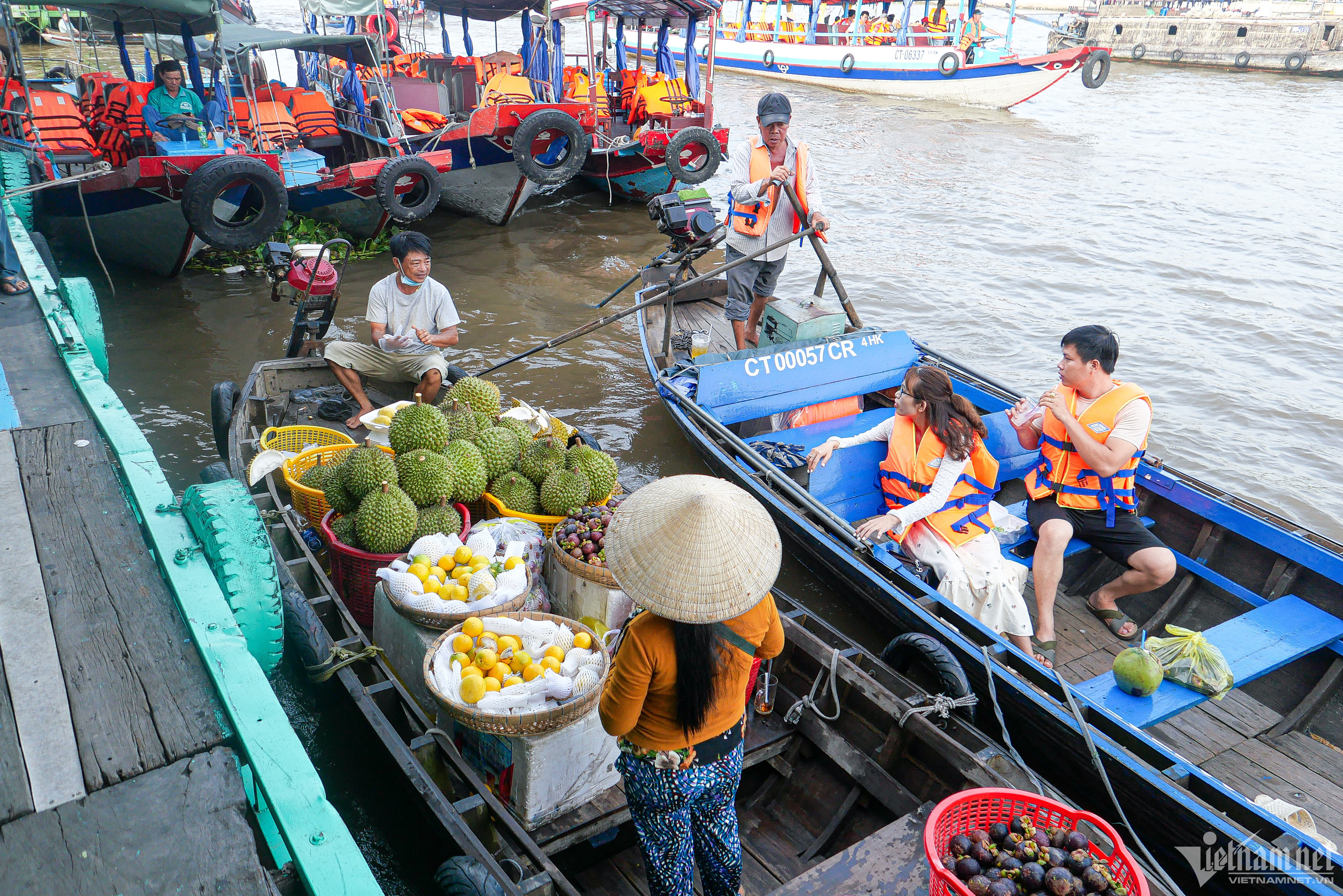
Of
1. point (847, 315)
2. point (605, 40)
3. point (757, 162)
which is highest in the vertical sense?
point (605, 40)

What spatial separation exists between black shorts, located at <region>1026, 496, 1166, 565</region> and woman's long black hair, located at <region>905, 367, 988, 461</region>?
2.19 ft

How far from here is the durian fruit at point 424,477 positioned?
12.6 ft

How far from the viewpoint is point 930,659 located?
3.67 m

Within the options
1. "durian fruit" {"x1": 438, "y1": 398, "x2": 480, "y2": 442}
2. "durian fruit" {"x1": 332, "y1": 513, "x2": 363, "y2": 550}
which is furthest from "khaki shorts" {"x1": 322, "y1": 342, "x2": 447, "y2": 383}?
"durian fruit" {"x1": 332, "y1": 513, "x2": 363, "y2": 550}

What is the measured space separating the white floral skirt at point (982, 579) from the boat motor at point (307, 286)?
4238 mm

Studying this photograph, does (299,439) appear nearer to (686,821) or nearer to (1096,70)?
(686,821)

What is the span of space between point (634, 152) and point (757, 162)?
20.6 ft

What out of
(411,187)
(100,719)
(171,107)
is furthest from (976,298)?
(100,719)

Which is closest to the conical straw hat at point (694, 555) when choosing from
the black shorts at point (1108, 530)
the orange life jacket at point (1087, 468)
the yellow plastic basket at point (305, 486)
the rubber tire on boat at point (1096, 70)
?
the yellow plastic basket at point (305, 486)

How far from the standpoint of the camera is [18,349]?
12.6 feet

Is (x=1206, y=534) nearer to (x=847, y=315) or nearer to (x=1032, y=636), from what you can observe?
(x=1032, y=636)

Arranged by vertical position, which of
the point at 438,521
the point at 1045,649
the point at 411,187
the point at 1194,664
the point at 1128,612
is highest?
the point at 411,187

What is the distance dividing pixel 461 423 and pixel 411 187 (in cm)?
673

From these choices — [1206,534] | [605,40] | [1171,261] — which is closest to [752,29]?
[605,40]
